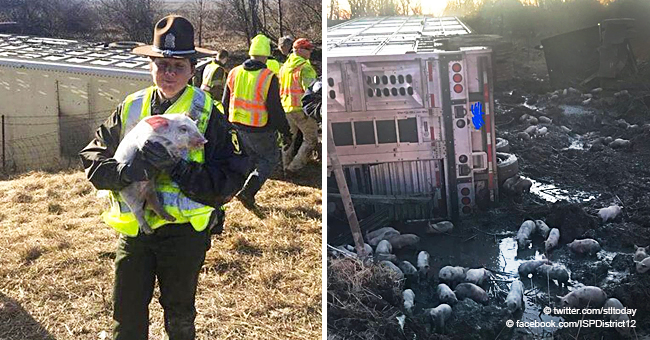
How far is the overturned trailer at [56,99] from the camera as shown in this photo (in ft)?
29.7

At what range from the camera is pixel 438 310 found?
2773 mm

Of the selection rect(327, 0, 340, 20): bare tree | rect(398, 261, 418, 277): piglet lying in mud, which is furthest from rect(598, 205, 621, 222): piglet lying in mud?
rect(327, 0, 340, 20): bare tree

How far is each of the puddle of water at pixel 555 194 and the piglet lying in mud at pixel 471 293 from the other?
1.50 ft

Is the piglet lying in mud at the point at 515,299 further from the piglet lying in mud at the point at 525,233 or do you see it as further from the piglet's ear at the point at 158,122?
the piglet's ear at the point at 158,122

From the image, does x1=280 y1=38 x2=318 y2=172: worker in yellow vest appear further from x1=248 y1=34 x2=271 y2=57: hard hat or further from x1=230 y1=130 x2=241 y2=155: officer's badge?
x1=230 y1=130 x2=241 y2=155: officer's badge

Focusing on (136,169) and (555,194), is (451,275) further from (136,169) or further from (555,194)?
(136,169)

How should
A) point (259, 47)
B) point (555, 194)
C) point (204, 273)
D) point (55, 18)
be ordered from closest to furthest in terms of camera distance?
point (555, 194), point (204, 273), point (259, 47), point (55, 18)

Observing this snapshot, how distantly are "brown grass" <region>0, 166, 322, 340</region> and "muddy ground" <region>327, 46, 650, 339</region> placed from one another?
1.21 meters

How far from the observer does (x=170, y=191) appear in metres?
2.61

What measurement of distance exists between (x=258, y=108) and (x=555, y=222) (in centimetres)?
311

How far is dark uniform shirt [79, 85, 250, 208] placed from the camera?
8.29 feet

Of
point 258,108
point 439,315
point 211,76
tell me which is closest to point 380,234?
point 439,315

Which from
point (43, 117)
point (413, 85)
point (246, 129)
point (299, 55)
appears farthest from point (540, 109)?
point (43, 117)

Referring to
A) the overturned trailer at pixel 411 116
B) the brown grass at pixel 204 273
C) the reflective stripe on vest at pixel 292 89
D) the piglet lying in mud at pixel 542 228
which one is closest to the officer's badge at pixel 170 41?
the overturned trailer at pixel 411 116
